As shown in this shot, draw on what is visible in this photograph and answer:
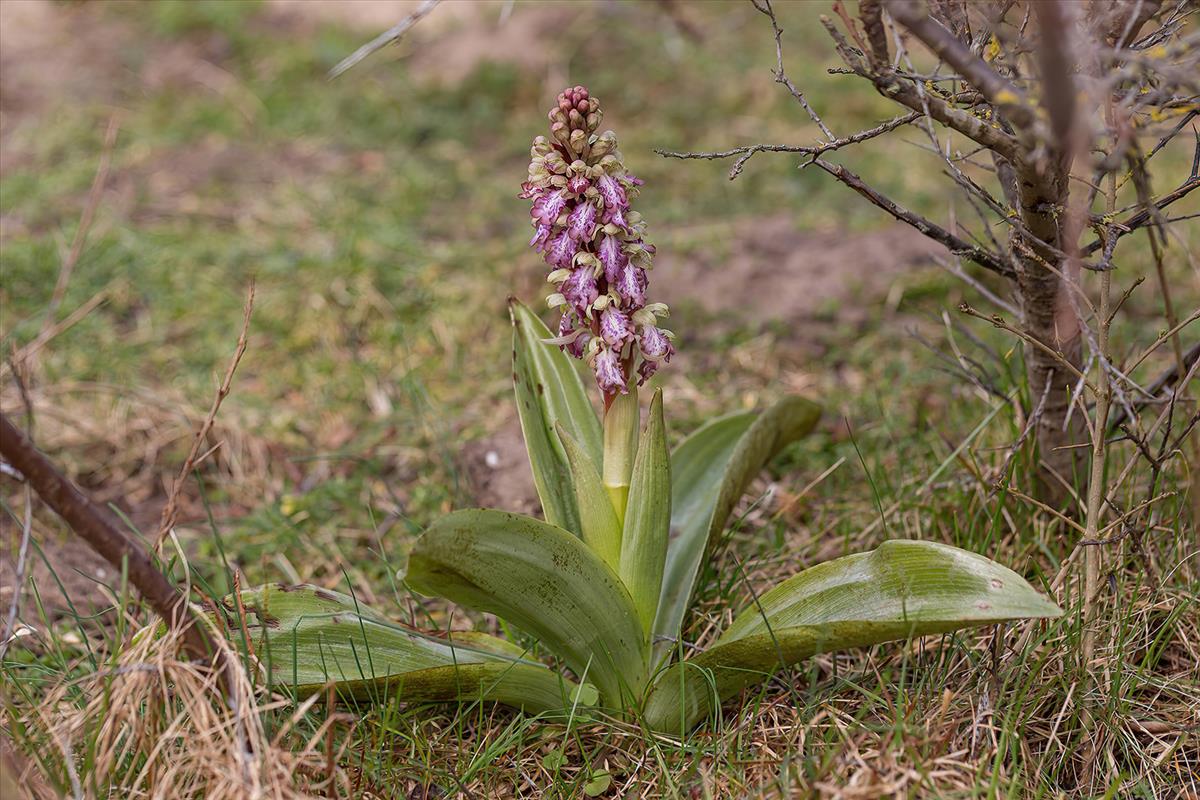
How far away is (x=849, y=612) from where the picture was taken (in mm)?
2023

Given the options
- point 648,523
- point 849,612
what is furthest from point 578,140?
point 849,612

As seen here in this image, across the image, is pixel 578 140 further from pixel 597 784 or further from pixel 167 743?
pixel 167 743

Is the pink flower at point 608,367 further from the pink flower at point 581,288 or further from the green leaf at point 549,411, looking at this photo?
the green leaf at point 549,411

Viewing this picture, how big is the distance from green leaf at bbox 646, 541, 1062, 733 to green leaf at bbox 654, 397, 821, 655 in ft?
0.53

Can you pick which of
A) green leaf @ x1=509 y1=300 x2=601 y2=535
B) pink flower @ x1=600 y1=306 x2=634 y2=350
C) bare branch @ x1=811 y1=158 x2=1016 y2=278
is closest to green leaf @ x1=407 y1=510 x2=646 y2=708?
green leaf @ x1=509 y1=300 x2=601 y2=535

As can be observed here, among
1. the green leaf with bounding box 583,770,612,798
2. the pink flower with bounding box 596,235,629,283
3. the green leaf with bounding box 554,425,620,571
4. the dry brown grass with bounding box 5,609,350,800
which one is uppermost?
the pink flower with bounding box 596,235,629,283

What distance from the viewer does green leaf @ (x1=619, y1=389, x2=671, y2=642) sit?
2.14 metres

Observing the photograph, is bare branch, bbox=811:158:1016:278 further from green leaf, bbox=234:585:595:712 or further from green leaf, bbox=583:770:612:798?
green leaf, bbox=583:770:612:798

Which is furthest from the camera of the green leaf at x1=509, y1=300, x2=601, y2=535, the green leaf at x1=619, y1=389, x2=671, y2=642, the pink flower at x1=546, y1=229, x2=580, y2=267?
the green leaf at x1=509, y1=300, x2=601, y2=535

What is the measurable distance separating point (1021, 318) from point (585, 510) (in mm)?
1133

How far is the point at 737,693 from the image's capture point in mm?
2305

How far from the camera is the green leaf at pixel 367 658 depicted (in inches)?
82.2

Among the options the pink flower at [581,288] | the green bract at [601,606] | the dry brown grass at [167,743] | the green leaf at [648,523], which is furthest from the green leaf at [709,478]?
the dry brown grass at [167,743]

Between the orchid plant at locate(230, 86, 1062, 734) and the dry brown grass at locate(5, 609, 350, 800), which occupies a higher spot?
the orchid plant at locate(230, 86, 1062, 734)
